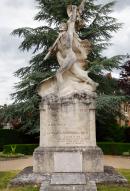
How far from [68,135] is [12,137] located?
73.0 ft

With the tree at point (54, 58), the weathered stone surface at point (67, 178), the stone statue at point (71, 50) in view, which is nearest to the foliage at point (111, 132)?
the tree at point (54, 58)

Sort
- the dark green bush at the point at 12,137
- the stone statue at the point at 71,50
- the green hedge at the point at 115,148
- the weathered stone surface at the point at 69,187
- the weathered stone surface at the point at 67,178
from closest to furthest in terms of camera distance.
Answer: the weathered stone surface at the point at 69,187 < the weathered stone surface at the point at 67,178 < the stone statue at the point at 71,50 < the green hedge at the point at 115,148 < the dark green bush at the point at 12,137

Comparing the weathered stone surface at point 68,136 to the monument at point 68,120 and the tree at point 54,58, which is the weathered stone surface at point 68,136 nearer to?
the monument at point 68,120

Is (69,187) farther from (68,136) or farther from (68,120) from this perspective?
(68,120)

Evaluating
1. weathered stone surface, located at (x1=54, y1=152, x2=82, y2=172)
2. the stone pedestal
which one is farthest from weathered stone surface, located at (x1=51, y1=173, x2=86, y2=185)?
the stone pedestal

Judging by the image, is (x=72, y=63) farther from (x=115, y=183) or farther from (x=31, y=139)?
(x=31, y=139)

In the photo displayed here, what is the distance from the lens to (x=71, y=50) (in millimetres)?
13852

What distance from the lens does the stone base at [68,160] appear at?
12.7 meters

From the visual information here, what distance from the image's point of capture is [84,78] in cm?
1362

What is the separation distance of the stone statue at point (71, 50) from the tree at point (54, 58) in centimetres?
1668

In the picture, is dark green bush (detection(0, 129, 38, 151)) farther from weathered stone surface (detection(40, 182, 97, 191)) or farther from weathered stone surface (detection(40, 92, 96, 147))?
weathered stone surface (detection(40, 182, 97, 191))

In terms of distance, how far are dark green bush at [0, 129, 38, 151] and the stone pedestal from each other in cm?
2157

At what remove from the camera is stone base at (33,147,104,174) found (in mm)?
12664

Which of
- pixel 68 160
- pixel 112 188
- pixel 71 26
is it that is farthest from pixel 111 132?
pixel 112 188
